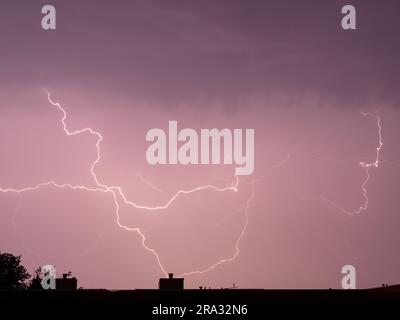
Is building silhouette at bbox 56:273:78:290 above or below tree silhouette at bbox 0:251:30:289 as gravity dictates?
below

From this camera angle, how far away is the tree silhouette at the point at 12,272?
6066 centimetres

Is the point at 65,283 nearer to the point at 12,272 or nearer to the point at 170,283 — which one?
the point at 170,283

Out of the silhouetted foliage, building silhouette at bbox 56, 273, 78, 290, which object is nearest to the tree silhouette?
the silhouetted foliage

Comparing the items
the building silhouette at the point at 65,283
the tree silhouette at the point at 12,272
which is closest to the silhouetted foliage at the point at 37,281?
the tree silhouette at the point at 12,272

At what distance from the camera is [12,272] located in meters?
61.4

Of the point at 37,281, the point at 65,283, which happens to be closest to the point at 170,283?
the point at 65,283

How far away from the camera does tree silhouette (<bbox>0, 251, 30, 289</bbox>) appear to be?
199 feet

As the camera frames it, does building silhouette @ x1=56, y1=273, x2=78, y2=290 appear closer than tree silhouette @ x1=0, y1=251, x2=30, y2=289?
Yes

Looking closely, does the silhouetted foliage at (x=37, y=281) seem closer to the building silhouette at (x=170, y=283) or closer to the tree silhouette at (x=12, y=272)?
the tree silhouette at (x=12, y=272)

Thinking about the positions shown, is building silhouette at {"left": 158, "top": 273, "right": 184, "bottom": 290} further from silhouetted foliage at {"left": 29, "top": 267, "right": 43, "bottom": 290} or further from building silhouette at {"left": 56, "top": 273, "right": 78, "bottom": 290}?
silhouetted foliage at {"left": 29, "top": 267, "right": 43, "bottom": 290}

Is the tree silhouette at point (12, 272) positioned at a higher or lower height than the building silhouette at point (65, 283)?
higher
